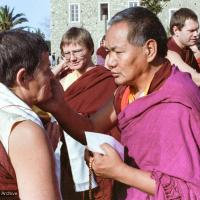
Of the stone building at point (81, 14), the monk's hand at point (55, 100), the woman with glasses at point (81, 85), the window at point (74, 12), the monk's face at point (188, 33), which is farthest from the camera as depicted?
the window at point (74, 12)

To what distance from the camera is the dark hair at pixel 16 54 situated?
2.24 metres

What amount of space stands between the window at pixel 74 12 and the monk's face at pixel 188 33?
1860 inches

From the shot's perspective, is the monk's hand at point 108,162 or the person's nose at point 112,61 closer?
the monk's hand at point 108,162

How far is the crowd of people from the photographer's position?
208 centimetres

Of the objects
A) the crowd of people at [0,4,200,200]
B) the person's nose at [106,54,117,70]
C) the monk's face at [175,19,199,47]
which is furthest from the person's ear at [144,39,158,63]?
the monk's face at [175,19,199,47]

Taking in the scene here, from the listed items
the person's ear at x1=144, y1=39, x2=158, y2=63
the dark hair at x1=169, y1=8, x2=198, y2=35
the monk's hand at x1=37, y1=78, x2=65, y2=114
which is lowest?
the monk's hand at x1=37, y1=78, x2=65, y2=114

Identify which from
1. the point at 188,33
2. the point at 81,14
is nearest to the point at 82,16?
Answer: the point at 81,14

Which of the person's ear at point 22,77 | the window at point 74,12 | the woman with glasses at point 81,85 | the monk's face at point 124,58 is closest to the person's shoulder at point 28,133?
the person's ear at point 22,77

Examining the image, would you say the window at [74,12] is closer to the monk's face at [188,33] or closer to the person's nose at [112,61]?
the monk's face at [188,33]

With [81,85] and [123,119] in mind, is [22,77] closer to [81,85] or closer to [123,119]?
[123,119]

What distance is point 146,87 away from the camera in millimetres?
2861

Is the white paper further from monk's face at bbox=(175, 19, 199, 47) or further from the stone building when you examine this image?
the stone building

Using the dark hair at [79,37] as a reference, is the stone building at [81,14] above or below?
below

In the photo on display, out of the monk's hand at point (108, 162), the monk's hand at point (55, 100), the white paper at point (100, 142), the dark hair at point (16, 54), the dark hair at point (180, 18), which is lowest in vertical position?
the monk's hand at point (108, 162)
